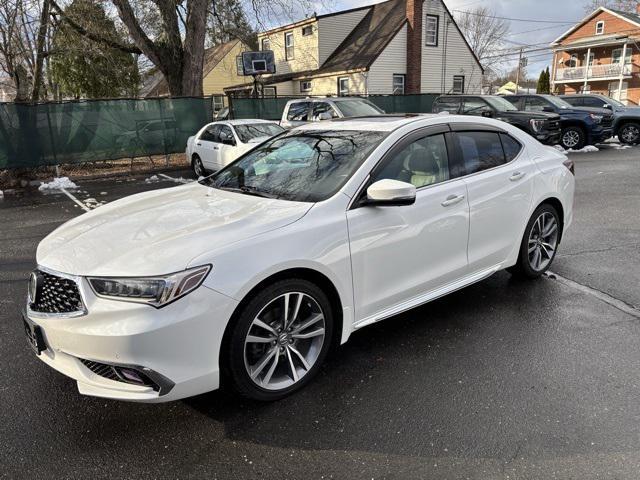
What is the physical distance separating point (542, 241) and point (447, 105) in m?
12.9

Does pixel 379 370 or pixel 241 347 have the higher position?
pixel 241 347

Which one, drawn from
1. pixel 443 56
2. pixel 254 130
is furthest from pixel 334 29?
pixel 254 130

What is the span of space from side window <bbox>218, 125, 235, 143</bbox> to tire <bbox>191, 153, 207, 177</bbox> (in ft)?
4.00

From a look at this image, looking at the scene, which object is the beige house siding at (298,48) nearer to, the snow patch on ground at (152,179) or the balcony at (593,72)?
the snow patch on ground at (152,179)

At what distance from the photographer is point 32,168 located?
1318 centimetres

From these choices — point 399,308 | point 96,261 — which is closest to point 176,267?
point 96,261

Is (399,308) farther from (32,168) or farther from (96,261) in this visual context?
(32,168)

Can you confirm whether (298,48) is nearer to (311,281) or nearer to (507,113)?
(507,113)

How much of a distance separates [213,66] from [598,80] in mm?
32601

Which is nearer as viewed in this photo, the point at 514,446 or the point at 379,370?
the point at 514,446

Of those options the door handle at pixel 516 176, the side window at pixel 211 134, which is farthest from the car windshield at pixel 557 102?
the door handle at pixel 516 176

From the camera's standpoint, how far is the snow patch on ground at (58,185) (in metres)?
12.1

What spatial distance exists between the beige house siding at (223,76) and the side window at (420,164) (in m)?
39.6

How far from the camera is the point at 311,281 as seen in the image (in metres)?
2.96
